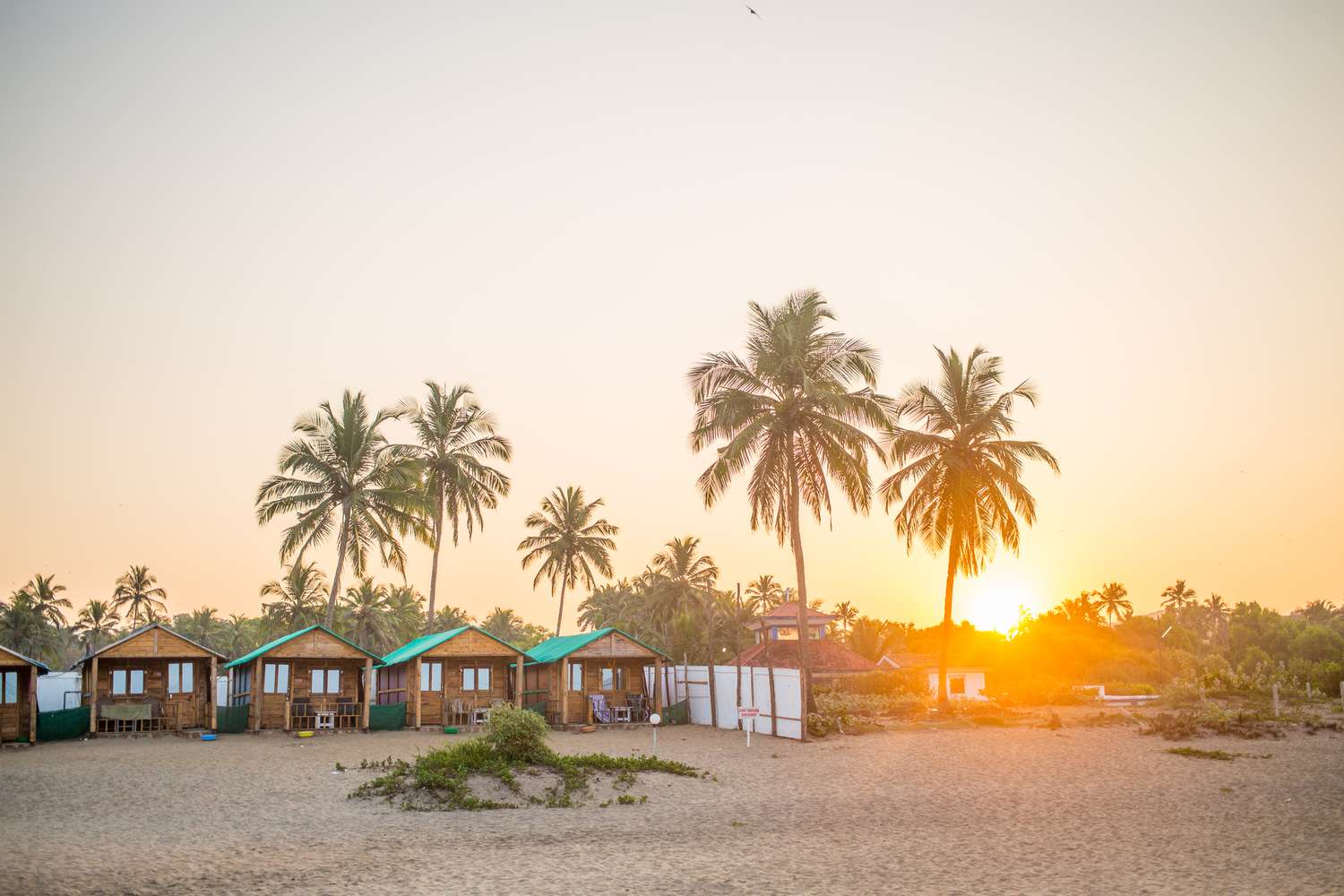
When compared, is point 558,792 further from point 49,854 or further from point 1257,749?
point 1257,749

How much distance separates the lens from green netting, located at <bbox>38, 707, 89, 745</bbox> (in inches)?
1373

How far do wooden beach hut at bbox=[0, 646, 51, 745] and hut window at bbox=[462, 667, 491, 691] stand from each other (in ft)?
47.9

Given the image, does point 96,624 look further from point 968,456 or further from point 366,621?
point 968,456

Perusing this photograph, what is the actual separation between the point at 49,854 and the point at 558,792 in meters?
9.14

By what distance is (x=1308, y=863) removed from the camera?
47.4 ft

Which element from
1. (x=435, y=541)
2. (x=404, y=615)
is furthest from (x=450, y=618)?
(x=435, y=541)

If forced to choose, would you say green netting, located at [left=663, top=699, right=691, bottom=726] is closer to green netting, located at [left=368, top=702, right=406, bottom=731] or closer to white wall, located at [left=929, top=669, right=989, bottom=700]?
green netting, located at [left=368, top=702, right=406, bottom=731]

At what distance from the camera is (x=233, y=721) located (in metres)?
38.4

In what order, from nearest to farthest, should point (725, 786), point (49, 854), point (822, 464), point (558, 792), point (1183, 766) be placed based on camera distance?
1. point (49, 854)
2. point (558, 792)
3. point (725, 786)
4. point (1183, 766)
5. point (822, 464)

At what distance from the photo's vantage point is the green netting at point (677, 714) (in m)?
40.8

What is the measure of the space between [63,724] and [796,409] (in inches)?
1102

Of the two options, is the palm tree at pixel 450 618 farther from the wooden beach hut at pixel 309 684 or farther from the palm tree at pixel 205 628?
the wooden beach hut at pixel 309 684

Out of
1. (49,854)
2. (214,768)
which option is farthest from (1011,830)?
(214,768)

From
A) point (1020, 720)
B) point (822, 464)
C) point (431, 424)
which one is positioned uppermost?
point (431, 424)
